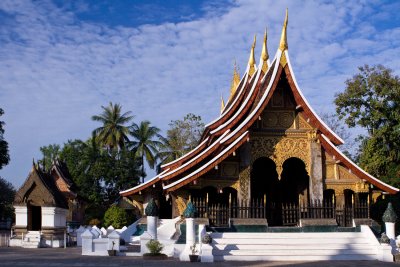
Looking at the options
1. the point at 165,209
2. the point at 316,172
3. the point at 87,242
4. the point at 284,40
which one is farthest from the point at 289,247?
the point at 165,209

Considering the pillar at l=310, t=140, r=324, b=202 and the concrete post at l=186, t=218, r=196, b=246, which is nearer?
the concrete post at l=186, t=218, r=196, b=246

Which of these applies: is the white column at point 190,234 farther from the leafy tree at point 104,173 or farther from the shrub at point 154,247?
the leafy tree at point 104,173

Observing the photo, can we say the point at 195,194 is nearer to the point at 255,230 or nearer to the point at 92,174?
the point at 255,230

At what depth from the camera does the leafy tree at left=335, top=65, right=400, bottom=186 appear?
96.9ft

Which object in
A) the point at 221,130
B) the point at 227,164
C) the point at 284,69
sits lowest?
the point at 227,164

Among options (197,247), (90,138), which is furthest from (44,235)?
(90,138)

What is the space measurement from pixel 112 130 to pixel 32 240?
27010 mm

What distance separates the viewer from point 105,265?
11.7 metres

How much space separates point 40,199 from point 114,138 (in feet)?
83.6

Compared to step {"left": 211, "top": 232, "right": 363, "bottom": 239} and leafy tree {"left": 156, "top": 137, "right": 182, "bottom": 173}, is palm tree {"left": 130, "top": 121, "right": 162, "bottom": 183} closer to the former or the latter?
leafy tree {"left": 156, "top": 137, "right": 182, "bottom": 173}

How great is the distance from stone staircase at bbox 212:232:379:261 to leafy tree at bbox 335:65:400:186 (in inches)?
588

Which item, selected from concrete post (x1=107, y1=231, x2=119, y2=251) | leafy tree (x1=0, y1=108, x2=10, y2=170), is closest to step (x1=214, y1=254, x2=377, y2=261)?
concrete post (x1=107, y1=231, x2=119, y2=251)

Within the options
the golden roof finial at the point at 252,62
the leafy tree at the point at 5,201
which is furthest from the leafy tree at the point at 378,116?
the leafy tree at the point at 5,201

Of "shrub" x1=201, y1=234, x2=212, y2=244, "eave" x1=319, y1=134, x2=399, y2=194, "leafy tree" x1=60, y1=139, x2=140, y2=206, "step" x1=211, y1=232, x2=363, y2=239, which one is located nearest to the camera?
"shrub" x1=201, y1=234, x2=212, y2=244
